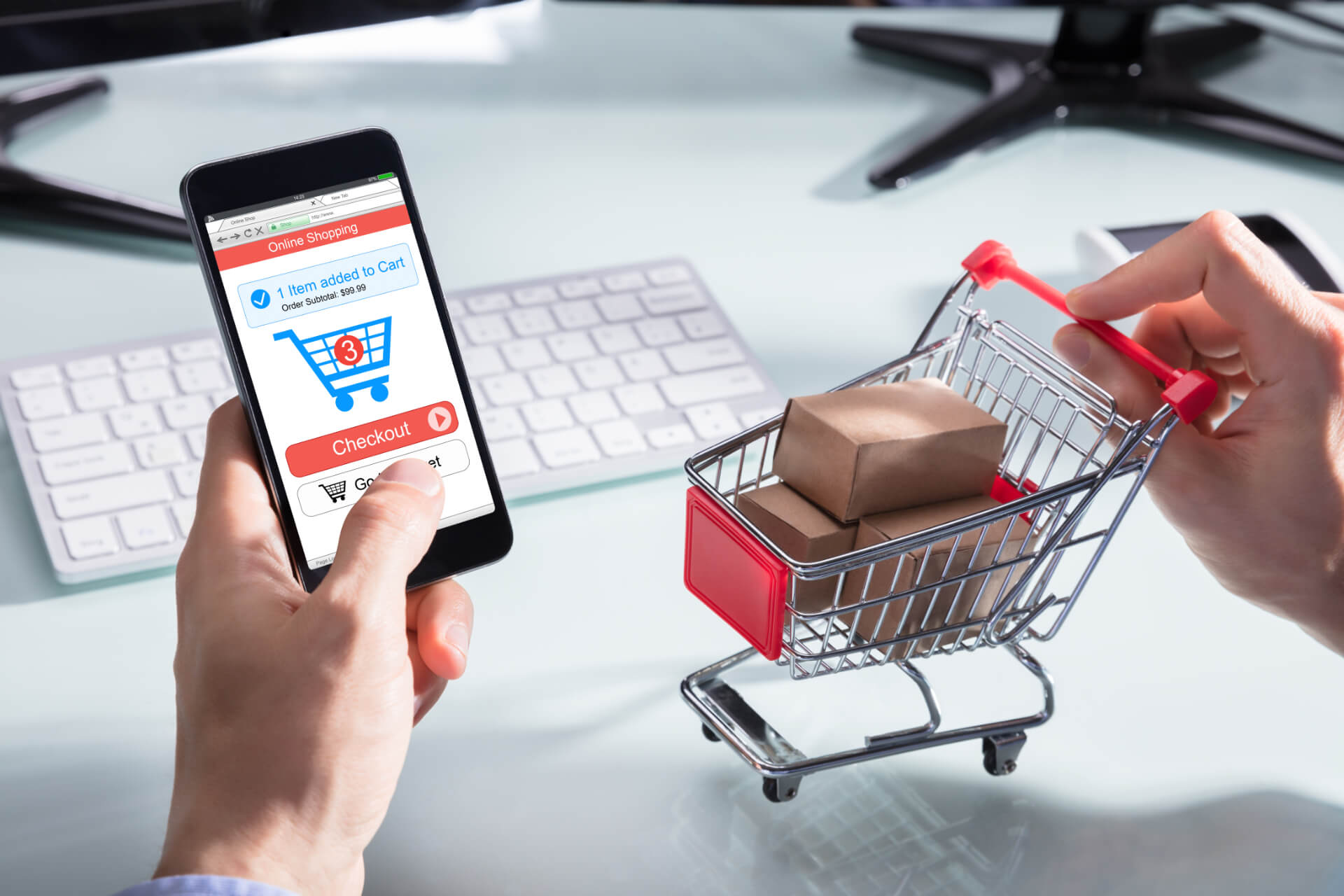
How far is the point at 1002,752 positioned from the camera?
0.65m

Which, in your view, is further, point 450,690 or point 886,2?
point 886,2

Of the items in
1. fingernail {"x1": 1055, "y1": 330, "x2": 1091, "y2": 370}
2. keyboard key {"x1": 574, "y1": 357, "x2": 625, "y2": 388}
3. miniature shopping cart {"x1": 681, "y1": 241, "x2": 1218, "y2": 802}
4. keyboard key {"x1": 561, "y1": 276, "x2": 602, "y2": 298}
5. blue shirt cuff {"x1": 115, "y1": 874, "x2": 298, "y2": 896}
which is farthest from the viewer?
keyboard key {"x1": 561, "y1": 276, "x2": 602, "y2": 298}

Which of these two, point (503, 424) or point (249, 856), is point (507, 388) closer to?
Result: point (503, 424)

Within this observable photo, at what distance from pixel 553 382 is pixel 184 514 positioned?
0.28 metres

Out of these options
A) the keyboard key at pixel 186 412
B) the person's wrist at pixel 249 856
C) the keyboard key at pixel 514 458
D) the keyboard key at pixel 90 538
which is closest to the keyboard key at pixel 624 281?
the keyboard key at pixel 514 458

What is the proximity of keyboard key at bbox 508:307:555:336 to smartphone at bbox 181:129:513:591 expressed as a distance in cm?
27

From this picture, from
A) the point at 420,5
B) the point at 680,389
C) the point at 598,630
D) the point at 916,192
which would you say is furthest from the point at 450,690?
the point at 916,192

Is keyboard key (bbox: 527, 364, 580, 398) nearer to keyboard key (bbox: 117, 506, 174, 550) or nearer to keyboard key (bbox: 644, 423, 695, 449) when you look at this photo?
keyboard key (bbox: 644, 423, 695, 449)

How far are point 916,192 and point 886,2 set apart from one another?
0.66 feet

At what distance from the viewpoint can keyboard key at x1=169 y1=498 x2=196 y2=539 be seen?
76 centimetres

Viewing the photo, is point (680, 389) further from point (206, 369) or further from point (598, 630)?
point (206, 369)

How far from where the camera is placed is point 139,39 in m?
0.99

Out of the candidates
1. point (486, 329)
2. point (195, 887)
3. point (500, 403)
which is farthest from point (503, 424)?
point (195, 887)

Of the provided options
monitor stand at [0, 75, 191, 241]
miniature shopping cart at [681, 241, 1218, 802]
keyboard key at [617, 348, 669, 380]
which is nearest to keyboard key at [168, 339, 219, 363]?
monitor stand at [0, 75, 191, 241]
